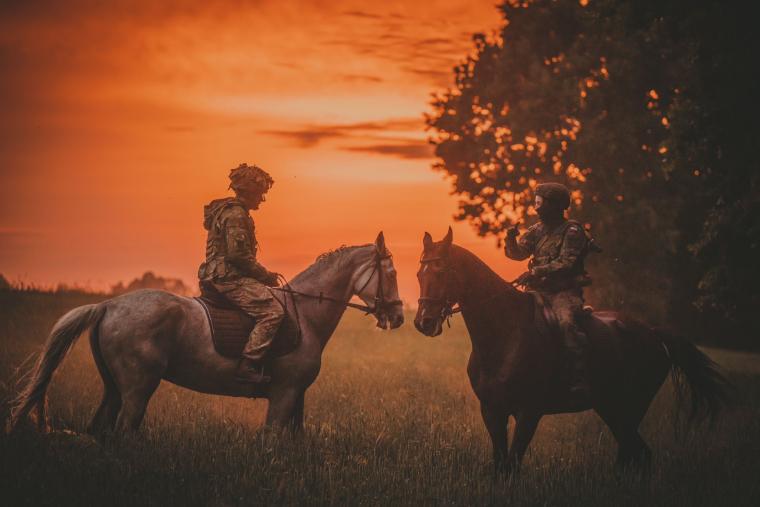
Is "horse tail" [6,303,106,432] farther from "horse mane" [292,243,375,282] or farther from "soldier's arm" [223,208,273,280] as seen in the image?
"horse mane" [292,243,375,282]

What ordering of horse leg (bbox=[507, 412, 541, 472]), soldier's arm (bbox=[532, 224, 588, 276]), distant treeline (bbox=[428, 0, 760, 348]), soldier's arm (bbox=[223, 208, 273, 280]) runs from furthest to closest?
distant treeline (bbox=[428, 0, 760, 348])
soldier's arm (bbox=[223, 208, 273, 280])
soldier's arm (bbox=[532, 224, 588, 276])
horse leg (bbox=[507, 412, 541, 472])

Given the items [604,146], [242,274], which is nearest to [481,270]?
[242,274]

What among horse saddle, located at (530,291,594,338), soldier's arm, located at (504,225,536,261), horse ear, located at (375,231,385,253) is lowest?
horse saddle, located at (530,291,594,338)

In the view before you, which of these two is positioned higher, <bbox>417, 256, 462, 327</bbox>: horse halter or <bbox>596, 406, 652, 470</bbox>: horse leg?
<bbox>417, 256, 462, 327</bbox>: horse halter

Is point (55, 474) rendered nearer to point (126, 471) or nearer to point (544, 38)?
point (126, 471)

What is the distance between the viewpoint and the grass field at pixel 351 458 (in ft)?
25.0

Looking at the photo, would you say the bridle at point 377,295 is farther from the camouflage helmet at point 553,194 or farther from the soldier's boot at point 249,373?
the camouflage helmet at point 553,194

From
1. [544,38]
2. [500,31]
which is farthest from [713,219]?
[500,31]

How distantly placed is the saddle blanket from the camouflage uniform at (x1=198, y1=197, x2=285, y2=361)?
0.12 meters

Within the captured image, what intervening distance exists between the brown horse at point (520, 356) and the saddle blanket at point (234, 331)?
201 centimetres

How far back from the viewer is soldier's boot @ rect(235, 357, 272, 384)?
30.7 feet

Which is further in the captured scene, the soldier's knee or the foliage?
the foliage

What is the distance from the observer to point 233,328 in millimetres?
9375

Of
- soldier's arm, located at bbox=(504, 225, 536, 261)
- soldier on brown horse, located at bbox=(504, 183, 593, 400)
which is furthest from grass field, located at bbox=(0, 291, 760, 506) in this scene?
soldier's arm, located at bbox=(504, 225, 536, 261)
